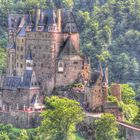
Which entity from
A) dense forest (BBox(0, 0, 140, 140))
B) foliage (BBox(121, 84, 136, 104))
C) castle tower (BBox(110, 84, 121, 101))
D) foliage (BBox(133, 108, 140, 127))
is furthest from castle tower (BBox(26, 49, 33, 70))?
dense forest (BBox(0, 0, 140, 140))

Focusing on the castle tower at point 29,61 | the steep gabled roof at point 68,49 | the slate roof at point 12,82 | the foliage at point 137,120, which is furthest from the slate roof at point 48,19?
the foliage at point 137,120

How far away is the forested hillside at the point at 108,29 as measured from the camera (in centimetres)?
13225

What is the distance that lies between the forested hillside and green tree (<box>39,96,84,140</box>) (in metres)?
37.2

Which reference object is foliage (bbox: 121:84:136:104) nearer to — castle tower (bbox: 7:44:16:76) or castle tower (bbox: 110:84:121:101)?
castle tower (bbox: 110:84:121:101)

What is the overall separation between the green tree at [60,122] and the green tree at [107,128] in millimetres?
2886

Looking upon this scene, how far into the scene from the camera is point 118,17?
146 m

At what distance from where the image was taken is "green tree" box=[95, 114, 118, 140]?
9138cm

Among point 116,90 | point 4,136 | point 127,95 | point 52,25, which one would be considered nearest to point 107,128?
point 4,136

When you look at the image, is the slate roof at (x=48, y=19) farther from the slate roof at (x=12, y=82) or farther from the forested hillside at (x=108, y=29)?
the forested hillside at (x=108, y=29)

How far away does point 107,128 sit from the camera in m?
91.6

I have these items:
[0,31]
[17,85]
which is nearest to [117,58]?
[0,31]

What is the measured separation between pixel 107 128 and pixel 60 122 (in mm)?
5707

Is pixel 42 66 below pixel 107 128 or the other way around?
the other way around

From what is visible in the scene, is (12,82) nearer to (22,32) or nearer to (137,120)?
(22,32)
